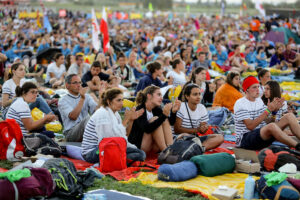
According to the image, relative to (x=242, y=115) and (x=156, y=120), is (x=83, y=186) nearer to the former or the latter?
(x=156, y=120)

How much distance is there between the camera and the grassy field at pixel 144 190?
4820 millimetres

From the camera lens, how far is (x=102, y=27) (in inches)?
584

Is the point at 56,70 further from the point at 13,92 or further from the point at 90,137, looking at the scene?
the point at 90,137

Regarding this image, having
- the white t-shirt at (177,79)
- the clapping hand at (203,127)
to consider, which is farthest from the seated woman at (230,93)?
the clapping hand at (203,127)

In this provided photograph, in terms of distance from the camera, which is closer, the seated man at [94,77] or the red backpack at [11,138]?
the red backpack at [11,138]

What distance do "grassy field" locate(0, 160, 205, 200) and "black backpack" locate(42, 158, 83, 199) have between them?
265 mm

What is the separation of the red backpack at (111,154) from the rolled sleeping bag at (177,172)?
60 cm

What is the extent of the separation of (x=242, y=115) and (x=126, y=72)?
6.40 metres

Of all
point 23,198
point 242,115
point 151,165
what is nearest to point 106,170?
point 151,165

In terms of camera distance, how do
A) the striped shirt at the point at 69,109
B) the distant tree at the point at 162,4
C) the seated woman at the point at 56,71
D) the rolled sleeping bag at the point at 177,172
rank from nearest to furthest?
the rolled sleeping bag at the point at 177,172, the striped shirt at the point at 69,109, the seated woman at the point at 56,71, the distant tree at the point at 162,4

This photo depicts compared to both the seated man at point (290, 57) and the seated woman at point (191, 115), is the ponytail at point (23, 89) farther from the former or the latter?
the seated man at point (290, 57)

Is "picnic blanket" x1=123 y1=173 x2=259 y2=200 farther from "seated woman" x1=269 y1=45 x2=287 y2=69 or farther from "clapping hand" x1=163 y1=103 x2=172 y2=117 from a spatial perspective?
"seated woman" x1=269 y1=45 x2=287 y2=69

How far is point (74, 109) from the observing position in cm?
712

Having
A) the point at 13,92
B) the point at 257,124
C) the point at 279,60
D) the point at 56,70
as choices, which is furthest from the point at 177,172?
the point at 279,60
